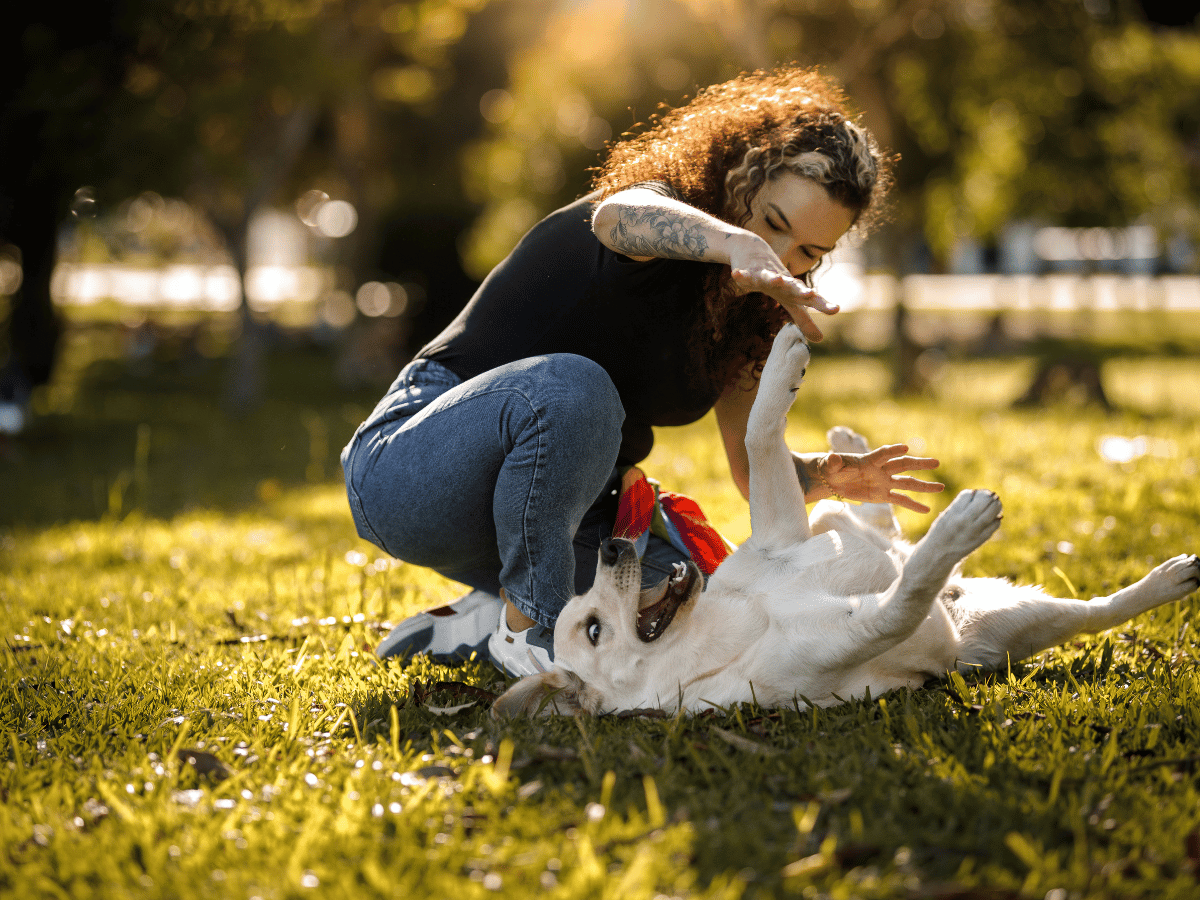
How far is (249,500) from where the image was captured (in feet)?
20.5

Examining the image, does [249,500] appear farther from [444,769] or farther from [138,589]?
[444,769]

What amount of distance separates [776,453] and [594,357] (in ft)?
2.02

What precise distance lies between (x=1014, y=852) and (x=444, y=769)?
1170 mm

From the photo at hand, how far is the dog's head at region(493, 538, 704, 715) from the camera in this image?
2541mm

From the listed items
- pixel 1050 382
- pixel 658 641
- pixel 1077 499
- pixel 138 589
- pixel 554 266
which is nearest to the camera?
pixel 658 641

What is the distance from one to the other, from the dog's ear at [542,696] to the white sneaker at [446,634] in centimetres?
50

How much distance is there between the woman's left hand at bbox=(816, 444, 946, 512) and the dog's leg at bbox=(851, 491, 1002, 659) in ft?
2.23

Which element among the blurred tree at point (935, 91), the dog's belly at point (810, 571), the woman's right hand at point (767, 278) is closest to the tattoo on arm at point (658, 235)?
the woman's right hand at point (767, 278)

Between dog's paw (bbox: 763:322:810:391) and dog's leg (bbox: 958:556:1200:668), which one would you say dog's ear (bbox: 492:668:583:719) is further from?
dog's leg (bbox: 958:556:1200:668)

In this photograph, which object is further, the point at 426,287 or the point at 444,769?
the point at 426,287

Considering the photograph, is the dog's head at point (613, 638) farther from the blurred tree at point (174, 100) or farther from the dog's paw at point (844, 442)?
the blurred tree at point (174, 100)

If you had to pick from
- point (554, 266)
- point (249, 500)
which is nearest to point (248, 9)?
point (249, 500)

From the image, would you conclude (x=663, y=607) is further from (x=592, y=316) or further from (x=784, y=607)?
(x=592, y=316)

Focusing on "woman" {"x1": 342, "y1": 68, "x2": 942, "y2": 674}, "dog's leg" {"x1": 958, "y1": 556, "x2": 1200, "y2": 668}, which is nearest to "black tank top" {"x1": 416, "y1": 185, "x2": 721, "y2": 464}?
"woman" {"x1": 342, "y1": 68, "x2": 942, "y2": 674}
